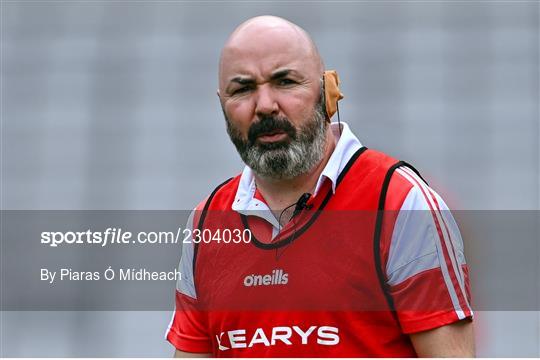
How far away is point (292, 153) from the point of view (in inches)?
61.7

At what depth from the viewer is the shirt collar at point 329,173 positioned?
1567 millimetres

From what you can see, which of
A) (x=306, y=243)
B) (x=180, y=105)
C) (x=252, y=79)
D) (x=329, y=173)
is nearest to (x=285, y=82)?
(x=252, y=79)

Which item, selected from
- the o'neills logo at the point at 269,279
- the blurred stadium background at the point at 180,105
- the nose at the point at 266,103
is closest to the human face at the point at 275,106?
the nose at the point at 266,103

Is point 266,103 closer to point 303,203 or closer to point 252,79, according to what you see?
point 252,79

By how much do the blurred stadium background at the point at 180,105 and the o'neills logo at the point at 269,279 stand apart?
2087 millimetres

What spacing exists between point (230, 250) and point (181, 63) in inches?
114

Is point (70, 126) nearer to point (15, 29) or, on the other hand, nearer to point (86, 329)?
point (15, 29)

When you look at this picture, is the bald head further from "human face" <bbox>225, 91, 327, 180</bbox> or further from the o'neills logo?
the o'neills logo

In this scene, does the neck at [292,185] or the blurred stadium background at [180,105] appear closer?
the neck at [292,185]

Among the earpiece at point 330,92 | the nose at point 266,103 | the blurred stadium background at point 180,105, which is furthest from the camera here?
the blurred stadium background at point 180,105

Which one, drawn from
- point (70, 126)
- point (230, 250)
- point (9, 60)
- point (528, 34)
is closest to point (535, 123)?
point (528, 34)

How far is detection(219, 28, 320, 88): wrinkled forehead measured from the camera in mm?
1585

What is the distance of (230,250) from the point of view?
1597mm

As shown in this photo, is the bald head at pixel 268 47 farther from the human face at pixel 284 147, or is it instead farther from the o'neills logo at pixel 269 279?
the o'neills logo at pixel 269 279
